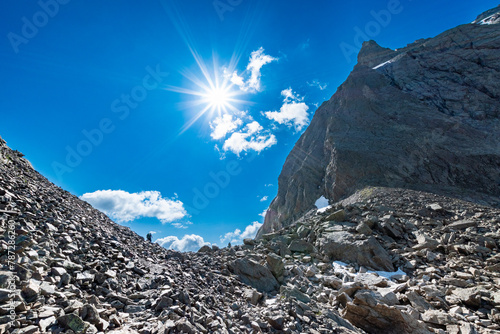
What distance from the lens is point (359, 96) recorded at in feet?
195

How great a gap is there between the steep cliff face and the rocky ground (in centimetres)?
2512

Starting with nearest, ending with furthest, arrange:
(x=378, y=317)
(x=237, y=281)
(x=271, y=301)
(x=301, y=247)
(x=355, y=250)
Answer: (x=378, y=317)
(x=271, y=301)
(x=237, y=281)
(x=355, y=250)
(x=301, y=247)

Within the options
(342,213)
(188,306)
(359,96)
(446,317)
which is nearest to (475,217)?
(342,213)

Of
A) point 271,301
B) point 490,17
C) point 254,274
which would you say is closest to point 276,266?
point 254,274

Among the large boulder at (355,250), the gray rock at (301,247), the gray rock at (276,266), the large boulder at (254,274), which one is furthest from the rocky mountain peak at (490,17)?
the large boulder at (254,274)

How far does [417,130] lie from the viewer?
44.0 metres

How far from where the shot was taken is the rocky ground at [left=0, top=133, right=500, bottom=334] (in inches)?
192

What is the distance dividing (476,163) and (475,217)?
2607 centimetres

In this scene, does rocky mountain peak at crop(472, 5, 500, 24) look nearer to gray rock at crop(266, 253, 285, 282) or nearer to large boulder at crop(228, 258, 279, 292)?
gray rock at crop(266, 253, 285, 282)

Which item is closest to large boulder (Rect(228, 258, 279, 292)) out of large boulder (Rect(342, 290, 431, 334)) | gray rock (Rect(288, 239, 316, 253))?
large boulder (Rect(342, 290, 431, 334))

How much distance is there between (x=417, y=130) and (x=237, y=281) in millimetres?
49049

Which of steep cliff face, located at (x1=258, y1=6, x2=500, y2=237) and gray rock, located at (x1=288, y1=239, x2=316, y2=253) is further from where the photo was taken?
steep cliff face, located at (x1=258, y1=6, x2=500, y2=237)

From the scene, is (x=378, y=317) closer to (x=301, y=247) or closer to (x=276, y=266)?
(x=276, y=266)

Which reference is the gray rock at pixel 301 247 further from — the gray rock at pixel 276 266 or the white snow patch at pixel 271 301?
the white snow patch at pixel 271 301
